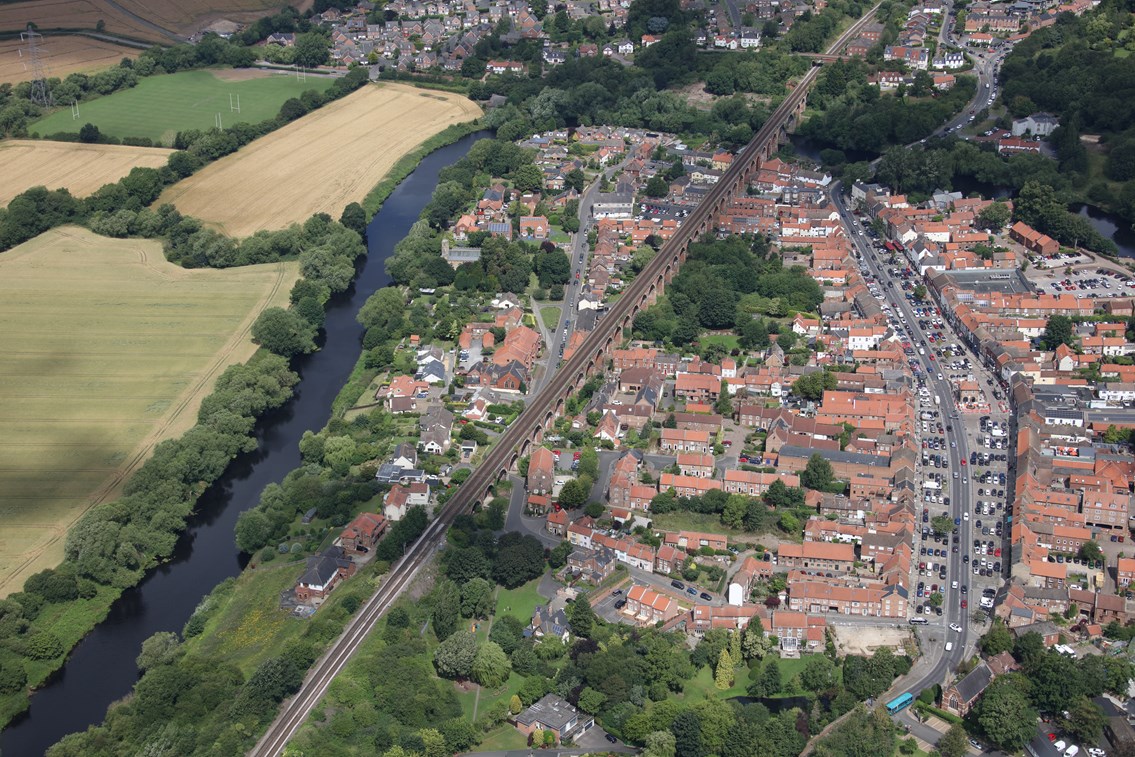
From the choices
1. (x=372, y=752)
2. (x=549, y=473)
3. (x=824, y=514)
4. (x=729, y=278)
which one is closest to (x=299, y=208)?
(x=729, y=278)

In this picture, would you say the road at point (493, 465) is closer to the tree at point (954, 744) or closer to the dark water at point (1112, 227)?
the tree at point (954, 744)

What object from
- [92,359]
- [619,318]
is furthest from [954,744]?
[92,359]

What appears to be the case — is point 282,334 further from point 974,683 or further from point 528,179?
point 974,683

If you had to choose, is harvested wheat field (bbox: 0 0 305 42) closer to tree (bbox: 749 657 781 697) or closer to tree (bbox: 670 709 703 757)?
tree (bbox: 749 657 781 697)

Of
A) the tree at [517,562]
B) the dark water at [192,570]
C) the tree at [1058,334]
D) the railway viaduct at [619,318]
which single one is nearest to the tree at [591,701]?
the tree at [517,562]

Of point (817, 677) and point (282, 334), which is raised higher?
point (282, 334)

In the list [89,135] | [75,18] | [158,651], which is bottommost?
[158,651]
